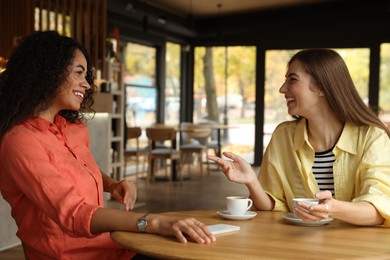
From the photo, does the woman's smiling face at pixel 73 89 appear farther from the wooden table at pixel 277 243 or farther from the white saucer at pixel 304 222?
the white saucer at pixel 304 222

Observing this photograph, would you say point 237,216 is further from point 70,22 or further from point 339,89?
point 70,22

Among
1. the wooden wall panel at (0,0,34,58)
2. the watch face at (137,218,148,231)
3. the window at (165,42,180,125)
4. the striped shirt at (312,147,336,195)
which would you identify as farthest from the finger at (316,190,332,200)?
the window at (165,42,180,125)

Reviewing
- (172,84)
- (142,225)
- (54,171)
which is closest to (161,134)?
(172,84)

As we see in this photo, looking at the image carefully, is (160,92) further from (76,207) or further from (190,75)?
(76,207)

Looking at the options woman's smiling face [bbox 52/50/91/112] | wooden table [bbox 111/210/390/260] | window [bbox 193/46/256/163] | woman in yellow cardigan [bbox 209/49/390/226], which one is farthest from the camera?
window [bbox 193/46/256/163]

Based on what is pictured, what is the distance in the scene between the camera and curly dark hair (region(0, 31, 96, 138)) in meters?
1.91

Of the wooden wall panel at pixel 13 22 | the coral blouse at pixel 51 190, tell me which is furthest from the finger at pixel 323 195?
the wooden wall panel at pixel 13 22

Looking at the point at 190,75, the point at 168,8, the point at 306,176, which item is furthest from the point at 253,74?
the point at 306,176

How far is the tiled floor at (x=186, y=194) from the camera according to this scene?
688 centimetres

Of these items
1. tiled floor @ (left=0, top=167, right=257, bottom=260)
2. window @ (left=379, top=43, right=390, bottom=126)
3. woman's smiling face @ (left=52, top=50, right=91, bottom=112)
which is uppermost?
window @ (left=379, top=43, right=390, bottom=126)

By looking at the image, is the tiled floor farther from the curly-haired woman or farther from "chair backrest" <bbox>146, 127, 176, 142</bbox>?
the curly-haired woman

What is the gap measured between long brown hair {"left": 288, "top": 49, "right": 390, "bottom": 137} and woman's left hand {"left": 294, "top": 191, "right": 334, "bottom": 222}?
512mm

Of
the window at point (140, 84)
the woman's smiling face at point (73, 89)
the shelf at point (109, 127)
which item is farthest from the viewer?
the window at point (140, 84)

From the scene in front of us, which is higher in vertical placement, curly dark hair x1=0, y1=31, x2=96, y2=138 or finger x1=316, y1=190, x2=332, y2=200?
curly dark hair x1=0, y1=31, x2=96, y2=138
